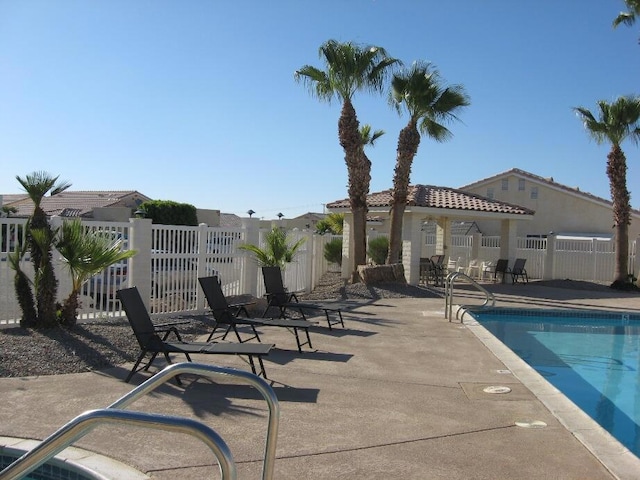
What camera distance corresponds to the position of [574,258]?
2523cm

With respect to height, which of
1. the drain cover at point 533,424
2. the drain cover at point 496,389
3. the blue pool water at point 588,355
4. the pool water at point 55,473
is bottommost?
the blue pool water at point 588,355

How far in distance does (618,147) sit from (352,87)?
11088mm

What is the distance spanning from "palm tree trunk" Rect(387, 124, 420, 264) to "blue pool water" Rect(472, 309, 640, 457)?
5682 millimetres

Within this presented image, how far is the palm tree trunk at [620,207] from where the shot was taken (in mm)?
22828

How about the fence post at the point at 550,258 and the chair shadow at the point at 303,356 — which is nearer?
the chair shadow at the point at 303,356

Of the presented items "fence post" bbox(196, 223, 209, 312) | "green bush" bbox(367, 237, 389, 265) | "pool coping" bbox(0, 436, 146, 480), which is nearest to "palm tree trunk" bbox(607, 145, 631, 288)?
"green bush" bbox(367, 237, 389, 265)

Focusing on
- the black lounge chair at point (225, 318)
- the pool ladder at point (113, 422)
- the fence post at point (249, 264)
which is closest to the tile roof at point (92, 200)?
the fence post at point (249, 264)

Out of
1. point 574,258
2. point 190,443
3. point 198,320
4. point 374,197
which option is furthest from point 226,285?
point 574,258

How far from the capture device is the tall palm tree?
63.1 ft

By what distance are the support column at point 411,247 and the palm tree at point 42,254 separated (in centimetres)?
1365

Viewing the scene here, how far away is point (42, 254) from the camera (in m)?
9.36

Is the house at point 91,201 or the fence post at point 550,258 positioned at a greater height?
the house at point 91,201

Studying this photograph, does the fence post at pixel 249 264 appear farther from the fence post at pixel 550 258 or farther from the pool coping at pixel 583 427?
the fence post at pixel 550 258

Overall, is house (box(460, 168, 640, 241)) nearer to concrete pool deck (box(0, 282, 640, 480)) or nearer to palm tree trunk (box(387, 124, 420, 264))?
palm tree trunk (box(387, 124, 420, 264))
